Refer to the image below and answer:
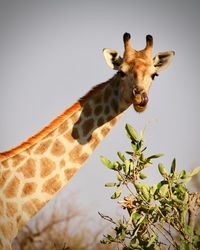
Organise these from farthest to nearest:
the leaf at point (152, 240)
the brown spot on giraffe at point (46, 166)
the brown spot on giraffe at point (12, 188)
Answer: the brown spot on giraffe at point (46, 166) < the brown spot on giraffe at point (12, 188) < the leaf at point (152, 240)

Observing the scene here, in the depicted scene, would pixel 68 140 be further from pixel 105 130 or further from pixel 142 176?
pixel 142 176

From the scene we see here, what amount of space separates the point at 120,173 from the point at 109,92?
11.1ft

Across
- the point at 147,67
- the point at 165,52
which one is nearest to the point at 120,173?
the point at 147,67

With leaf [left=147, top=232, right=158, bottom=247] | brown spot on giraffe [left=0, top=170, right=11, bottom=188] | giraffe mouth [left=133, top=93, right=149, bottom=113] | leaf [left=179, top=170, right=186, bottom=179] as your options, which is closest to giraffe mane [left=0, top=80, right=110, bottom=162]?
brown spot on giraffe [left=0, top=170, right=11, bottom=188]

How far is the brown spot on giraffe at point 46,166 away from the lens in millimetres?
6066

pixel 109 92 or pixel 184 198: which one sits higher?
pixel 109 92

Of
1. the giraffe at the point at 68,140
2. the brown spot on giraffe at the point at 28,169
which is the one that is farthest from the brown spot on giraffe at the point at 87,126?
the brown spot on giraffe at the point at 28,169

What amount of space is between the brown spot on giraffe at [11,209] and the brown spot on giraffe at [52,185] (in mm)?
462

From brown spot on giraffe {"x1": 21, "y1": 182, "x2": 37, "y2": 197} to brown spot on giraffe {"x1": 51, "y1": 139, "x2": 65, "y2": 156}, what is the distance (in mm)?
556

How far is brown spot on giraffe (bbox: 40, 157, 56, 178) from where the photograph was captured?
19.9ft

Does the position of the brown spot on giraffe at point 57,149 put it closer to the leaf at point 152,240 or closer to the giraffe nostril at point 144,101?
the giraffe nostril at point 144,101

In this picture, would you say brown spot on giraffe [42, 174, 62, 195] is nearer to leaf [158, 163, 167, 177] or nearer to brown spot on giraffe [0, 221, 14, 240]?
brown spot on giraffe [0, 221, 14, 240]

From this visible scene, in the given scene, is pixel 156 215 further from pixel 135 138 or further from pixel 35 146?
pixel 35 146

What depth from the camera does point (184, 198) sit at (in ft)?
10.6
